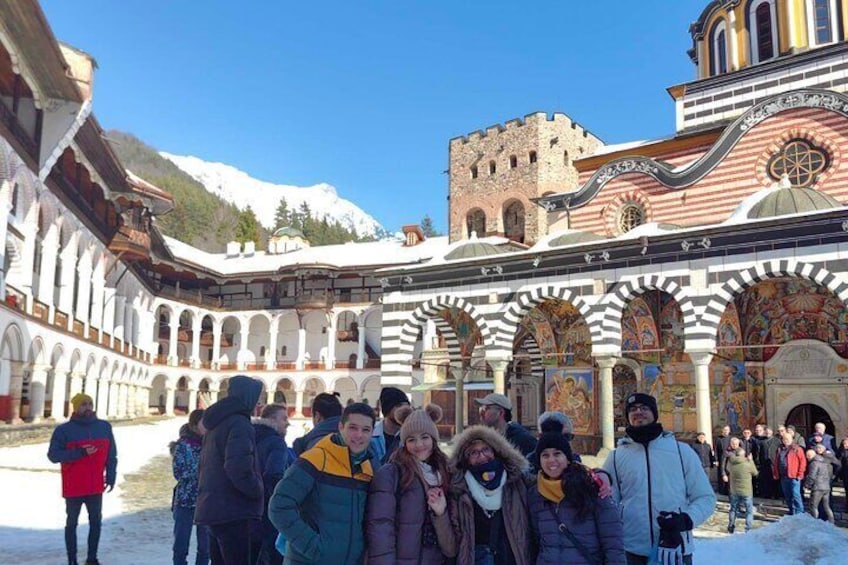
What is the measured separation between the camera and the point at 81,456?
5.98 meters

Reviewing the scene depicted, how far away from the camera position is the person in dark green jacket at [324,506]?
3.22m

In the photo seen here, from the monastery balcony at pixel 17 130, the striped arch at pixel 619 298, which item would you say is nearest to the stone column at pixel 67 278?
the monastery balcony at pixel 17 130

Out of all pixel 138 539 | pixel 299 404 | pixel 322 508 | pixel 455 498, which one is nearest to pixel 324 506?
pixel 322 508

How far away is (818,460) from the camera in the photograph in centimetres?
977

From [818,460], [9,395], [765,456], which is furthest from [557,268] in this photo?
[9,395]

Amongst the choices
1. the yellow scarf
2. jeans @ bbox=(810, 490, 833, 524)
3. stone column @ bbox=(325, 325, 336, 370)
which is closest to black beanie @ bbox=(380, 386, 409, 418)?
the yellow scarf

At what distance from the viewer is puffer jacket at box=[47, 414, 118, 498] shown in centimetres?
596

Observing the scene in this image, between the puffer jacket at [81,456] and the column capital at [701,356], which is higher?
the column capital at [701,356]

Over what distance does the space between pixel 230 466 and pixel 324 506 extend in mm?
1063

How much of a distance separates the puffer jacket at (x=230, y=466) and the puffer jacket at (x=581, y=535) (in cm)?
173

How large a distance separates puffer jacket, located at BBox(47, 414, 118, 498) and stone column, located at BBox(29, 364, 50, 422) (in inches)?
700

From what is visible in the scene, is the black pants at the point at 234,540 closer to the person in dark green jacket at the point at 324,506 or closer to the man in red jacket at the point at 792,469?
the person in dark green jacket at the point at 324,506

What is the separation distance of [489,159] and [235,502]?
3141 cm

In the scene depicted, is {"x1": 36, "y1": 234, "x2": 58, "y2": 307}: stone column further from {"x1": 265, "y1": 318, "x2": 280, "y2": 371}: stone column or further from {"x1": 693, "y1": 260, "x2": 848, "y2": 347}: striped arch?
{"x1": 265, "y1": 318, "x2": 280, "y2": 371}: stone column
